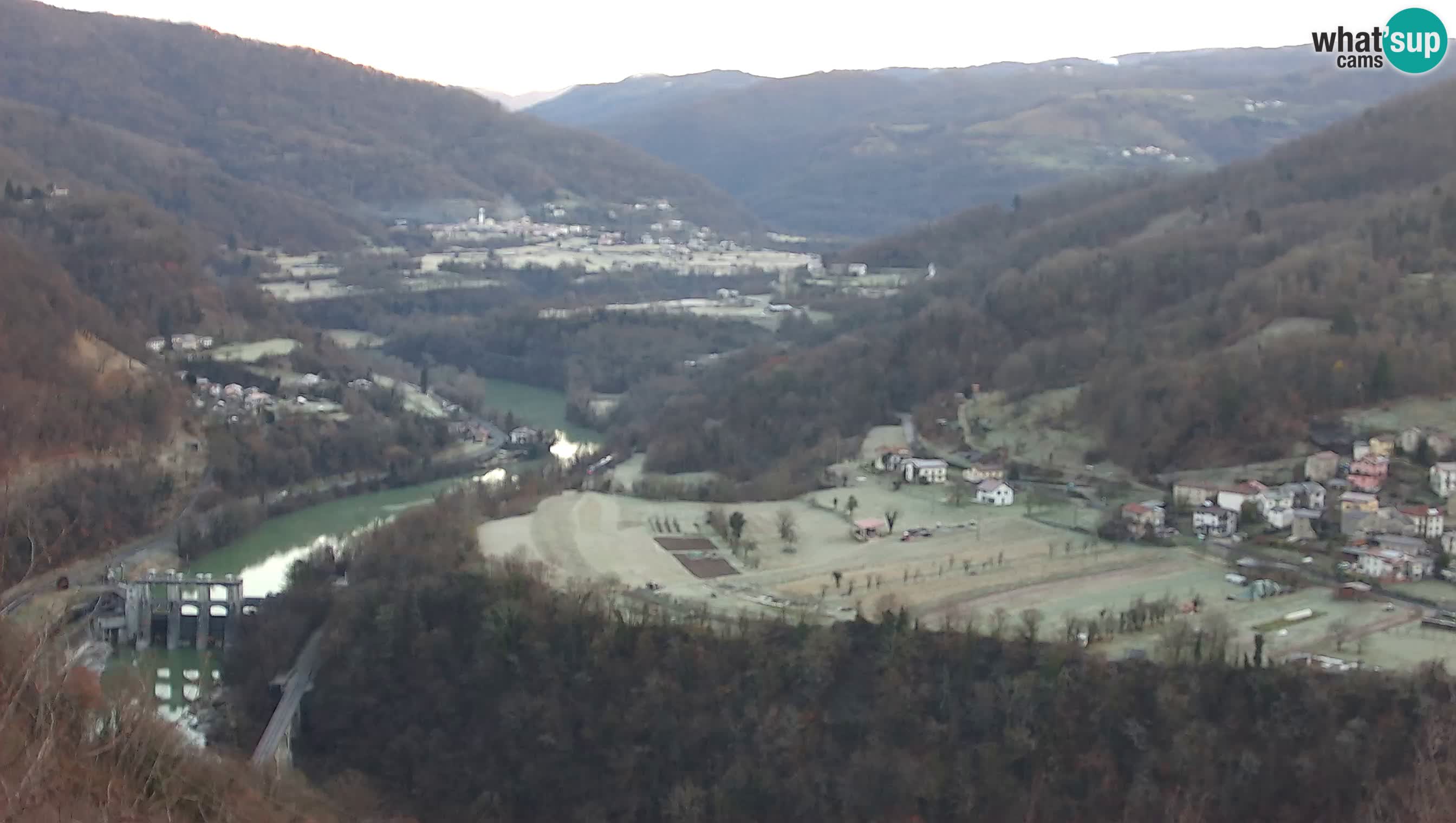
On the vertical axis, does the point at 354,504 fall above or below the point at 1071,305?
below

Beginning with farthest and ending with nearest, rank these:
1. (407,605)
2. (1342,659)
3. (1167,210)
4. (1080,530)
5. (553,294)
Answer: (553,294) < (1167,210) < (1080,530) < (407,605) < (1342,659)

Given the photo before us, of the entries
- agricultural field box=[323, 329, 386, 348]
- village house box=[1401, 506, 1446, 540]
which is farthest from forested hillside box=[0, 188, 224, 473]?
village house box=[1401, 506, 1446, 540]

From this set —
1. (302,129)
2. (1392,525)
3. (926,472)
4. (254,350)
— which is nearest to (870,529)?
(926,472)

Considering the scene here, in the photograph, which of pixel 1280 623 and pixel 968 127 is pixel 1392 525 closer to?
pixel 1280 623

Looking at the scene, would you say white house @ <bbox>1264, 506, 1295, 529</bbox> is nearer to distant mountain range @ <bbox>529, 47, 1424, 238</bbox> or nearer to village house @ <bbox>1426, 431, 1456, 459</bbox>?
village house @ <bbox>1426, 431, 1456, 459</bbox>

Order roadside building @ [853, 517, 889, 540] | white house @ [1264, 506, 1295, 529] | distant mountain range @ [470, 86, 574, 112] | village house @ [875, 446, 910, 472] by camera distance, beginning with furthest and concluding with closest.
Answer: distant mountain range @ [470, 86, 574, 112]
village house @ [875, 446, 910, 472]
roadside building @ [853, 517, 889, 540]
white house @ [1264, 506, 1295, 529]

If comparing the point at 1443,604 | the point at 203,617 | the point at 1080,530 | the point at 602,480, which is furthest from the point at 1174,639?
the point at 203,617

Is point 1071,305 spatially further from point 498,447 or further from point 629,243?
point 629,243

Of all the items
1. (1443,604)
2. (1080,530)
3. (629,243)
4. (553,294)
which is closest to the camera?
(1443,604)
